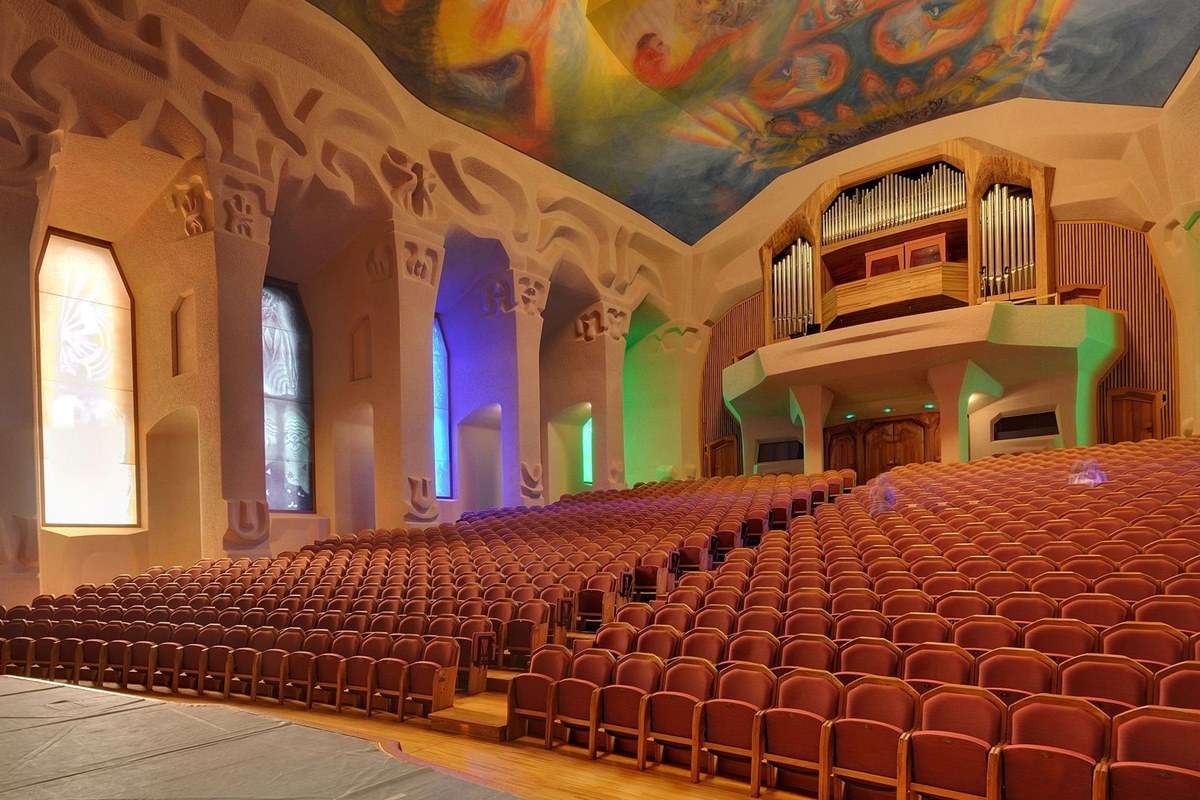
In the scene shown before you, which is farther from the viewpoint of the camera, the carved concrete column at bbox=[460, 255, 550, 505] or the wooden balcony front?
the carved concrete column at bbox=[460, 255, 550, 505]

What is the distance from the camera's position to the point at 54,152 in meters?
7.49

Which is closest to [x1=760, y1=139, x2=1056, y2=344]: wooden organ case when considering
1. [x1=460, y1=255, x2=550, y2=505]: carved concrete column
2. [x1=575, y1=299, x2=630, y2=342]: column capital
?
[x1=575, y1=299, x2=630, y2=342]: column capital

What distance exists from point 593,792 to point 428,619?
2.08 meters

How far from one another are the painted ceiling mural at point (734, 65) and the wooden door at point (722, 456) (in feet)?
16.7

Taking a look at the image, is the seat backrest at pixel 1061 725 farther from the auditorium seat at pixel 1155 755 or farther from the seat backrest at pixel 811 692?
the seat backrest at pixel 811 692

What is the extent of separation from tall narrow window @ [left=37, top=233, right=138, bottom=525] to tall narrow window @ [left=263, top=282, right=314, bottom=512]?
1.73 m

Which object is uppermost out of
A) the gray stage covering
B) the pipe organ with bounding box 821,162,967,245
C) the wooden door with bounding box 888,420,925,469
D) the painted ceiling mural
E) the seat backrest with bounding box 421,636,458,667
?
the painted ceiling mural

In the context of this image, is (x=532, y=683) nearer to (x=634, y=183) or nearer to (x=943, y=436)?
(x=943, y=436)

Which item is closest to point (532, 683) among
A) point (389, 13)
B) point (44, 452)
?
point (44, 452)

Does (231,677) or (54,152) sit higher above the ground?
(54,152)

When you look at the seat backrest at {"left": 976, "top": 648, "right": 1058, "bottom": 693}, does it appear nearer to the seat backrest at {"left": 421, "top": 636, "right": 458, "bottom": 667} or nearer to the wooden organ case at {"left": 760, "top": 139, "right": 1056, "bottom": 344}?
the seat backrest at {"left": 421, "top": 636, "right": 458, "bottom": 667}

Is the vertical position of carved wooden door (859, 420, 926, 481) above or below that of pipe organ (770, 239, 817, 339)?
below

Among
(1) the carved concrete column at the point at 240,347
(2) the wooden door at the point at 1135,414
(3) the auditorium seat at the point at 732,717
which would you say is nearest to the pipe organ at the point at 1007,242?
(2) the wooden door at the point at 1135,414

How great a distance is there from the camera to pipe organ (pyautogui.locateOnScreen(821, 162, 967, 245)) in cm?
1215
